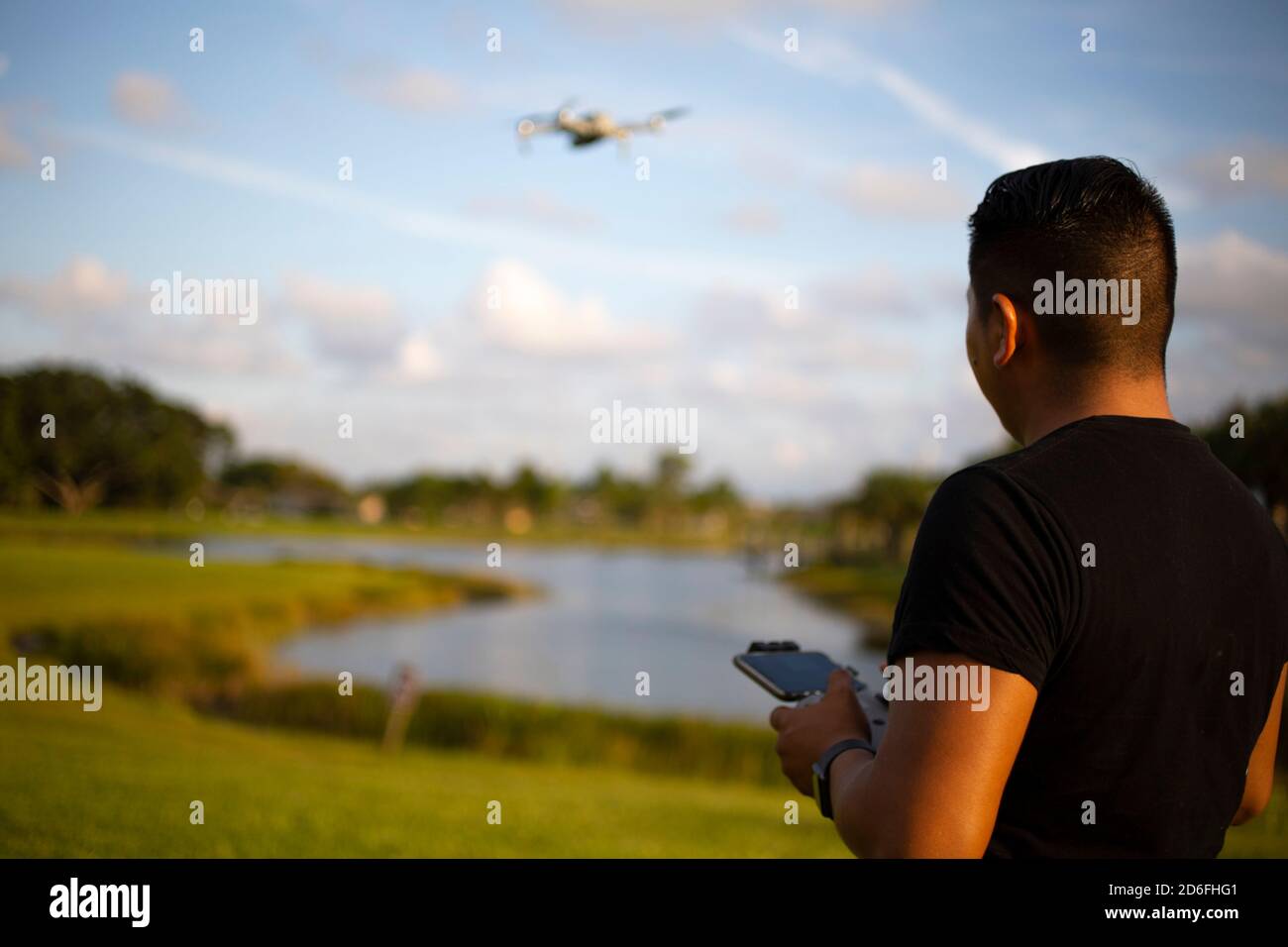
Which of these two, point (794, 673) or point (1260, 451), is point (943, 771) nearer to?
point (794, 673)

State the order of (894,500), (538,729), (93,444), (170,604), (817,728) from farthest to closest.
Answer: (894,500), (93,444), (170,604), (538,729), (817,728)

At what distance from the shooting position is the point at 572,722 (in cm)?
1889

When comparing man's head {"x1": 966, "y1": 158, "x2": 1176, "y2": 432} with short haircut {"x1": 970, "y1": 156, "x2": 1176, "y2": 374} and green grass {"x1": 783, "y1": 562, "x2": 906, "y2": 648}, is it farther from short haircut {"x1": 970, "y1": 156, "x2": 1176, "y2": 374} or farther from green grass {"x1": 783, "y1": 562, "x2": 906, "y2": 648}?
green grass {"x1": 783, "y1": 562, "x2": 906, "y2": 648}

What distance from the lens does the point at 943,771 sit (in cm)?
128

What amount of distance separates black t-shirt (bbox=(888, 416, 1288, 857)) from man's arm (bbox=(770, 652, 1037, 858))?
2.1 inches

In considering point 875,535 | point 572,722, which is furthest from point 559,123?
point 875,535

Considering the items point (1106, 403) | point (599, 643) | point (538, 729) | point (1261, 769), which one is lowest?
point (599, 643)

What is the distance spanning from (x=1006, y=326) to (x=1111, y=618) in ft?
1.58

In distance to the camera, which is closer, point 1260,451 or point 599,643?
point 1260,451

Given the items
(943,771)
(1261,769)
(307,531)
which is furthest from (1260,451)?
(307,531)

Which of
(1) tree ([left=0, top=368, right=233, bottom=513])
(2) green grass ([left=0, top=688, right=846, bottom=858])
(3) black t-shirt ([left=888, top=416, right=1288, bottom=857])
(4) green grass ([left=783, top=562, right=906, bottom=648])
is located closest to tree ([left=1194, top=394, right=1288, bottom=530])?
(2) green grass ([left=0, top=688, right=846, bottom=858])

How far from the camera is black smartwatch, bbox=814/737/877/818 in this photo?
1.53 m
